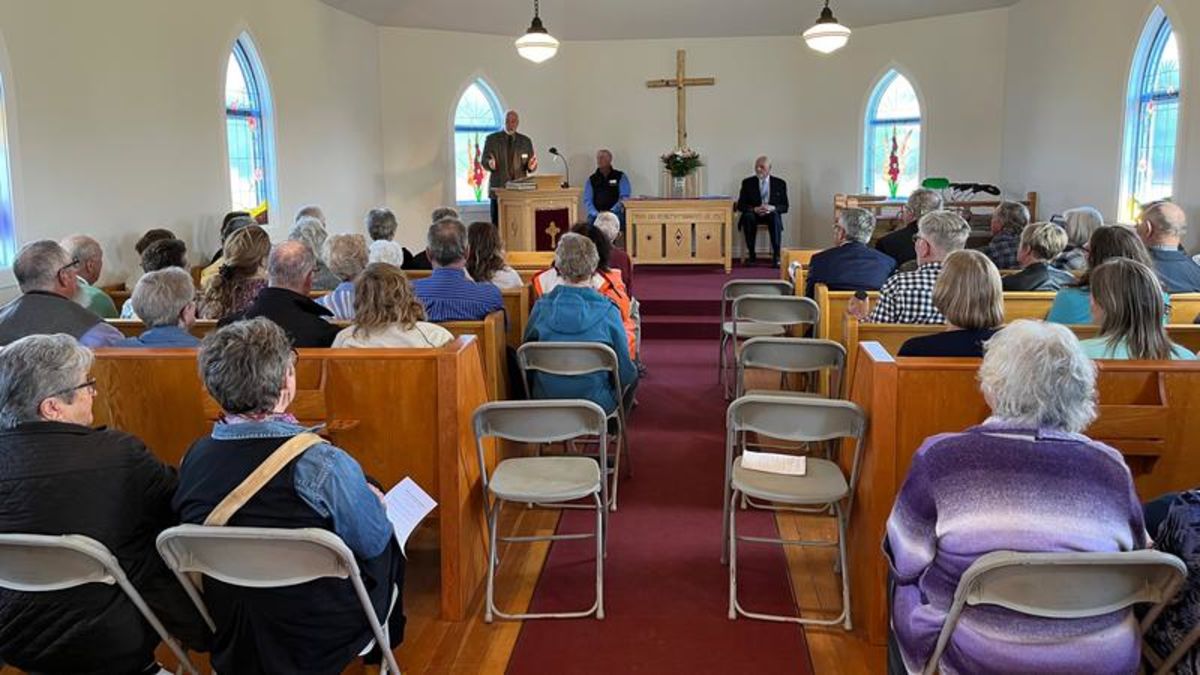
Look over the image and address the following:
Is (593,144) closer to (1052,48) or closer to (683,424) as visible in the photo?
(1052,48)

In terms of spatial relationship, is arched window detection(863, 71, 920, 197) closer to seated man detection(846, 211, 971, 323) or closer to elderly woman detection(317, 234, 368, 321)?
seated man detection(846, 211, 971, 323)

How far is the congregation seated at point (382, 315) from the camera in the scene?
3.57 m

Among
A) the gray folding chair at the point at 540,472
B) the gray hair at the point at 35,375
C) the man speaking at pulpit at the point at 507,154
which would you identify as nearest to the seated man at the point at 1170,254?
the gray folding chair at the point at 540,472

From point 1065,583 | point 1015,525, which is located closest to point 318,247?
point 1015,525

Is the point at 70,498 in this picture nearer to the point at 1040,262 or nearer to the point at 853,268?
the point at 853,268

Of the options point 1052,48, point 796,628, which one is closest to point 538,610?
point 796,628

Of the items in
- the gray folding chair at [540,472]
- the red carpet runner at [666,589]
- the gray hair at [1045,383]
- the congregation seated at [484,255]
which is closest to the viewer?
the gray hair at [1045,383]

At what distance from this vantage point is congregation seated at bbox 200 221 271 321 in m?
4.28

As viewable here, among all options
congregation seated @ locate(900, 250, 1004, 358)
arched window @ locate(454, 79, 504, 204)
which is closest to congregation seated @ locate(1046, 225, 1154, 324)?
congregation seated @ locate(900, 250, 1004, 358)

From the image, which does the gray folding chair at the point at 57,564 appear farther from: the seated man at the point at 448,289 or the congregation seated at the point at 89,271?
the congregation seated at the point at 89,271

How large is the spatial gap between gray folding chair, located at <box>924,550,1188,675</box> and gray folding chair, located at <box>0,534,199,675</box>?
1.81m

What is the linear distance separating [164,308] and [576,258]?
176 cm

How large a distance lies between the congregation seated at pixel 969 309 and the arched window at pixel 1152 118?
5.55 metres

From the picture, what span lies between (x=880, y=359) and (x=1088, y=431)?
61cm
